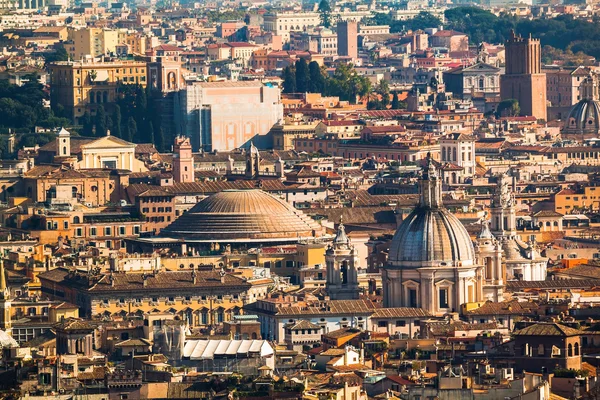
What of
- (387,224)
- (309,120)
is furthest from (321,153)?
(387,224)

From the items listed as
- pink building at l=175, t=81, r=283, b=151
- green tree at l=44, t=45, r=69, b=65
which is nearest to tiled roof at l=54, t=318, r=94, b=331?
pink building at l=175, t=81, r=283, b=151

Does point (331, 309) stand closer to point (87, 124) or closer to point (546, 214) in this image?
point (546, 214)

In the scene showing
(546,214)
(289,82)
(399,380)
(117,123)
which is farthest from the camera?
(289,82)

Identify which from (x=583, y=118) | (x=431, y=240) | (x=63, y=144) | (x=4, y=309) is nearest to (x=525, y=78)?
(x=583, y=118)

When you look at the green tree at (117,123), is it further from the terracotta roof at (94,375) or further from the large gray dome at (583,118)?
the terracotta roof at (94,375)

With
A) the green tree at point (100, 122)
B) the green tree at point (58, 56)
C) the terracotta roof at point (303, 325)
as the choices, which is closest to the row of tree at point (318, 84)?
the green tree at point (58, 56)

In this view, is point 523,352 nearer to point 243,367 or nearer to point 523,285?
point 243,367
